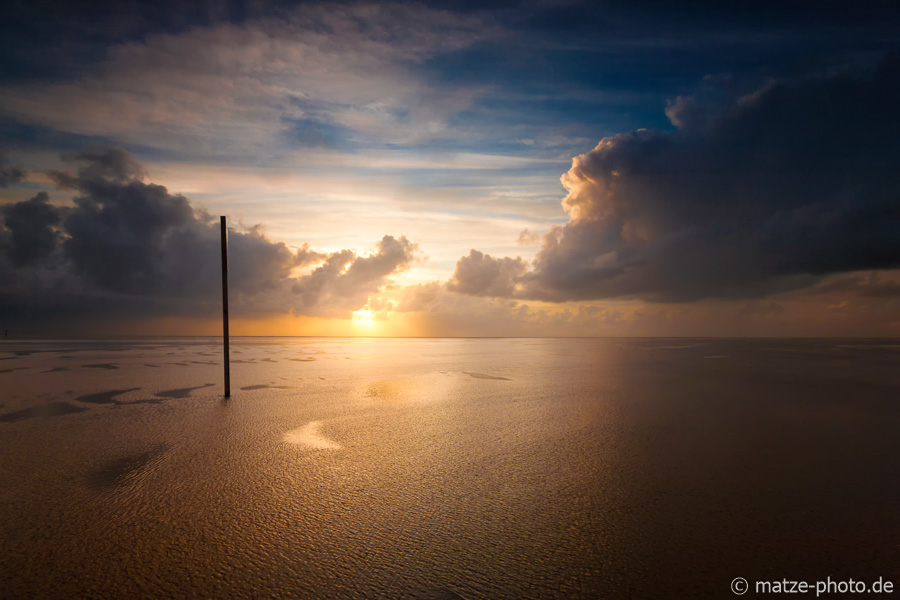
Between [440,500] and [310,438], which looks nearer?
[440,500]

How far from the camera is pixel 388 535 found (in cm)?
471

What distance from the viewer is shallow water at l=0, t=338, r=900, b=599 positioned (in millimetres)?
3980

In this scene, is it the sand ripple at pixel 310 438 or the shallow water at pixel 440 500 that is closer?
the shallow water at pixel 440 500

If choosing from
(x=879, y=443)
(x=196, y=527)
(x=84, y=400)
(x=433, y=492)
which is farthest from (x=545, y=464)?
(x=84, y=400)

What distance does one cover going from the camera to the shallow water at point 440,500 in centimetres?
398

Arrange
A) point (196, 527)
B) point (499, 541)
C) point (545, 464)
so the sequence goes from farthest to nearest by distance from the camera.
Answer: point (545, 464) → point (196, 527) → point (499, 541)

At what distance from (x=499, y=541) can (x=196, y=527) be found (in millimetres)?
3414

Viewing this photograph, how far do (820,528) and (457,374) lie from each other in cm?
1820

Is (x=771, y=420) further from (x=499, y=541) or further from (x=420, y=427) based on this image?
(x=499, y=541)

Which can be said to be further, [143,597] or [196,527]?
[196,527]

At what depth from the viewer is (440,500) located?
5762 mm

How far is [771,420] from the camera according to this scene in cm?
1102

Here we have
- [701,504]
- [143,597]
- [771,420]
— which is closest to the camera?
[143,597]

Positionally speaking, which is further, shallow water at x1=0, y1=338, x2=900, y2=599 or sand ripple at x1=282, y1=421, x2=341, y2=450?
sand ripple at x1=282, y1=421, x2=341, y2=450
